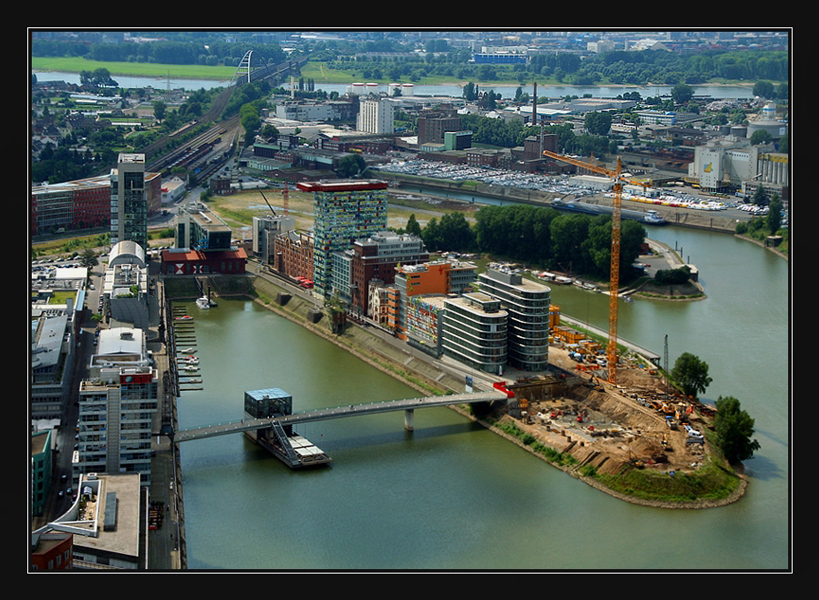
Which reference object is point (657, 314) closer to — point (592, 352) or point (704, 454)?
point (592, 352)

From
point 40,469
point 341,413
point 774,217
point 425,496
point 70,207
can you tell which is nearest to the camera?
point 40,469

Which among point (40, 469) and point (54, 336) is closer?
point (40, 469)

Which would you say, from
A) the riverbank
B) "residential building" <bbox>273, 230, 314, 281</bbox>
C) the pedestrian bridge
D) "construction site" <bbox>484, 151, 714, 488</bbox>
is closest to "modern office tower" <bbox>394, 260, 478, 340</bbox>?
the riverbank

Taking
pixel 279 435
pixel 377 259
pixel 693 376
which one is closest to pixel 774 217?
pixel 377 259

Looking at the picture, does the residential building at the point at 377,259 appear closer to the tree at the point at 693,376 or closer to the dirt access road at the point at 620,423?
the dirt access road at the point at 620,423

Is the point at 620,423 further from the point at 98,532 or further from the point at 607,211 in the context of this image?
the point at 607,211

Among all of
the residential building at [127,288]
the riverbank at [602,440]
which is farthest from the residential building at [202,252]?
the riverbank at [602,440]

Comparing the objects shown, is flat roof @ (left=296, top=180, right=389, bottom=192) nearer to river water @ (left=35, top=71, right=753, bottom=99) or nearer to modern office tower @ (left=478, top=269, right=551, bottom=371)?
modern office tower @ (left=478, top=269, right=551, bottom=371)
